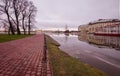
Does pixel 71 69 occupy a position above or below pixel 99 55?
above

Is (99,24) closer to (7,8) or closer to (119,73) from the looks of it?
(7,8)

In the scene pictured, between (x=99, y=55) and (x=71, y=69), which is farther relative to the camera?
(x=99, y=55)

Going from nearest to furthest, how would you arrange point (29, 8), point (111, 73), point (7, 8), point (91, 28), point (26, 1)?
point (111, 73)
point (7, 8)
point (26, 1)
point (29, 8)
point (91, 28)

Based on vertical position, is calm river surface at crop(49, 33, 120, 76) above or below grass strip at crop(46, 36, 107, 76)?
below

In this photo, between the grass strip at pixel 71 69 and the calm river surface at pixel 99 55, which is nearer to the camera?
the grass strip at pixel 71 69

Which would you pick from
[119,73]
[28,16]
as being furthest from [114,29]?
[119,73]

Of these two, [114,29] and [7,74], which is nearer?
[7,74]

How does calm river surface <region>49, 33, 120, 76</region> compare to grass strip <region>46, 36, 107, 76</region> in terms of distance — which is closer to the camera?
grass strip <region>46, 36, 107, 76</region>

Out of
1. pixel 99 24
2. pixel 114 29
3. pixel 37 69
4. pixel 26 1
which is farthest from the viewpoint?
pixel 99 24

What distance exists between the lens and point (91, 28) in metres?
133

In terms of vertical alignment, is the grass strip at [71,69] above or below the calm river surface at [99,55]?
above

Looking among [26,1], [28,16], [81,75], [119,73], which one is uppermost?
[26,1]

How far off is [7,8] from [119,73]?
35.3 meters

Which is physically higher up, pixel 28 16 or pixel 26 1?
pixel 26 1
